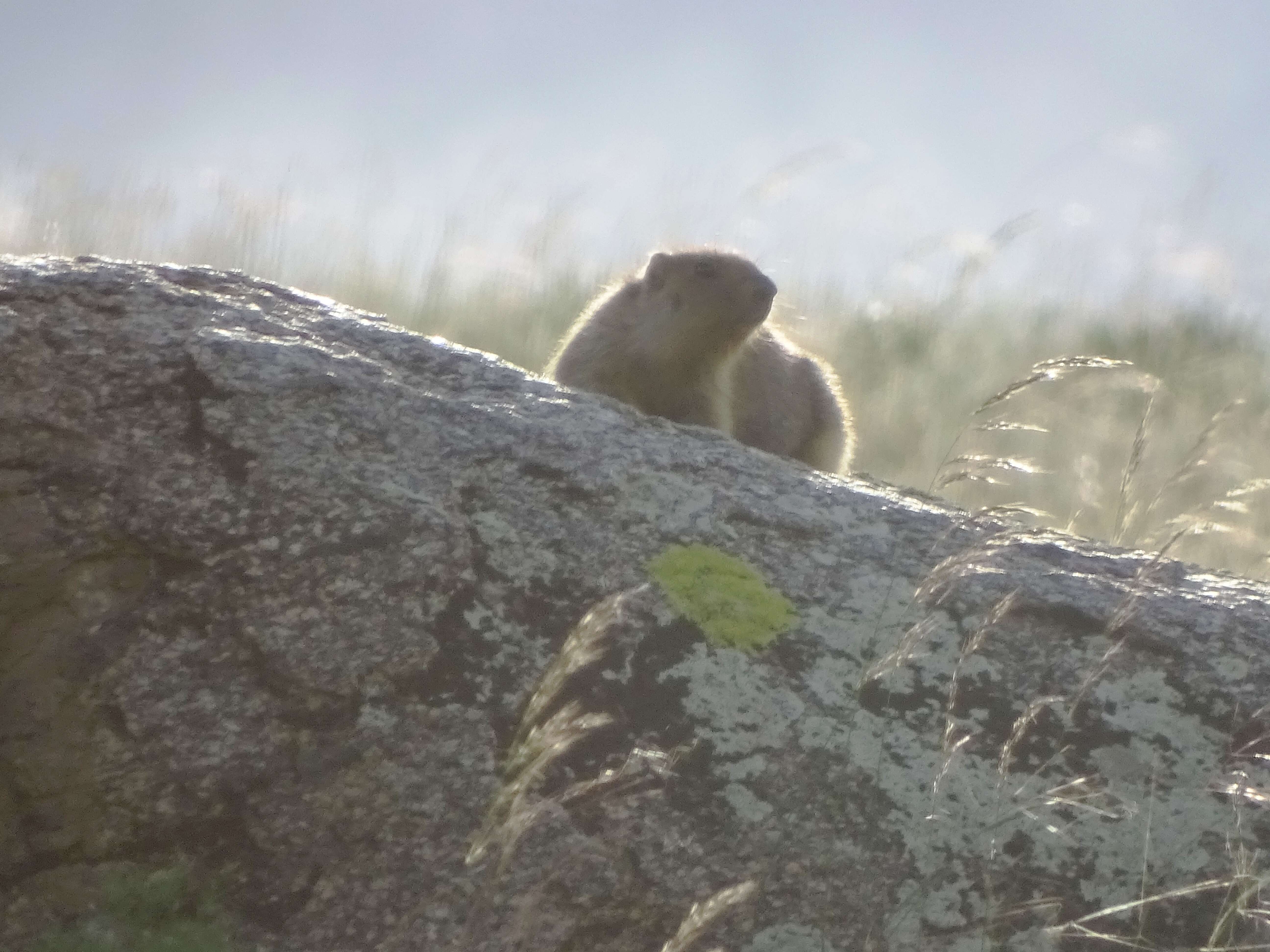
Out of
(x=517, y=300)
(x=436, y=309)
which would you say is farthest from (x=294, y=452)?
(x=517, y=300)

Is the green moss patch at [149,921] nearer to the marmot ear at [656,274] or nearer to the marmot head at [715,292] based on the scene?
the marmot head at [715,292]

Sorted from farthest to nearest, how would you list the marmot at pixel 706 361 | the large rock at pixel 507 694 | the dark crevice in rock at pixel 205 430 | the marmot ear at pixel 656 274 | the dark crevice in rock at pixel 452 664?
1. the marmot ear at pixel 656 274
2. the marmot at pixel 706 361
3. the dark crevice in rock at pixel 205 430
4. the dark crevice in rock at pixel 452 664
5. the large rock at pixel 507 694

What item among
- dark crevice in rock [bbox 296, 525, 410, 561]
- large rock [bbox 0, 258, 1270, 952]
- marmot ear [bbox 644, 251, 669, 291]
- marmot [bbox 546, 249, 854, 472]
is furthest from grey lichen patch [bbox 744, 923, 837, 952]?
marmot ear [bbox 644, 251, 669, 291]

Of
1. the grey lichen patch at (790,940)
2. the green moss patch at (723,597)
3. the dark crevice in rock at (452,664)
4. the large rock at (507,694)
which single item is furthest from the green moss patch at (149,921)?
the green moss patch at (723,597)

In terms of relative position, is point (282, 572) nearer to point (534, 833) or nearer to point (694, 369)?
point (534, 833)

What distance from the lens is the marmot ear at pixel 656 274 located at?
5590mm

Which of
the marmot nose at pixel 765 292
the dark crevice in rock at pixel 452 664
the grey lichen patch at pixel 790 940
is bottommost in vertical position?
the grey lichen patch at pixel 790 940

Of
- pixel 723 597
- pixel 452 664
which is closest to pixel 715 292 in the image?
pixel 723 597

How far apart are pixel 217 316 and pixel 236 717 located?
3.42ft

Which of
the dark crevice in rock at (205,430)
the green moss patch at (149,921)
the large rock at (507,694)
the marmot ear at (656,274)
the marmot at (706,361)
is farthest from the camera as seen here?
the marmot ear at (656,274)

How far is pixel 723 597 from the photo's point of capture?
2.67 meters

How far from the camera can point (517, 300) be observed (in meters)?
10.1

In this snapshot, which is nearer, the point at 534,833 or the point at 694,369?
the point at 534,833

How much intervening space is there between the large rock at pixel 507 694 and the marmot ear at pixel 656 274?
2730 millimetres
